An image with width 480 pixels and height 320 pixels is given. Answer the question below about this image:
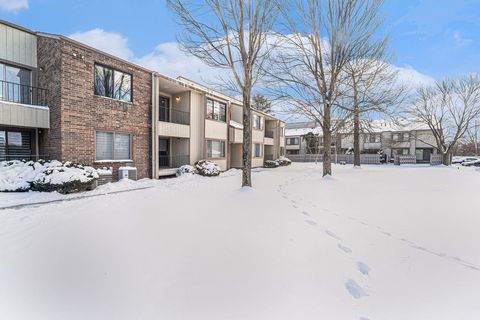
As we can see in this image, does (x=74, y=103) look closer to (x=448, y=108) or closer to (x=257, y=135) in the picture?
(x=257, y=135)

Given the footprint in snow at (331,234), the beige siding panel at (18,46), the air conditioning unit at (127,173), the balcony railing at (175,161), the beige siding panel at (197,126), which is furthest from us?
the beige siding panel at (197,126)

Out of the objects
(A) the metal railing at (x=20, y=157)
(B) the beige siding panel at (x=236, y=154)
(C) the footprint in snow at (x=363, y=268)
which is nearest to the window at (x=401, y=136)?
(B) the beige siding panel at (x=236, y=154)

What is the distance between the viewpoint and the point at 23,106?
29.5 feet

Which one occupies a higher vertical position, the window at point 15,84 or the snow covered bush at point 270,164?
the window at point 15,84

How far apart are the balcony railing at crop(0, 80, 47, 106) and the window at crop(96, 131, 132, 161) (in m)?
2.49

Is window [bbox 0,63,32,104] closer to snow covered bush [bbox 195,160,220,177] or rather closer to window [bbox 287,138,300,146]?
snow covered bush [bbox 195,160,220,177]

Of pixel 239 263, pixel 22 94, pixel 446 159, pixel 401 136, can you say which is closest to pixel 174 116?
pixel 22 94

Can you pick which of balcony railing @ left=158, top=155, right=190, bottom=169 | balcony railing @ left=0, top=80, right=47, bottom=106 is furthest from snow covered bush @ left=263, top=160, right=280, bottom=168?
balcony railing @ left=0, top=80, right=47, bottom=106

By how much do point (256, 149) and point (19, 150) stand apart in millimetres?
17539

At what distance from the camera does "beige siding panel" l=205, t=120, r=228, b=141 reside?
16.5 meters

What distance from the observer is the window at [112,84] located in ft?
35.4

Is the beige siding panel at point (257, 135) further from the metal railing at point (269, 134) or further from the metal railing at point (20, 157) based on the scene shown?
the metal railing at point (20, 157)

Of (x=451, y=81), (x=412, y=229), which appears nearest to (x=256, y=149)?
(x=412, y=229)

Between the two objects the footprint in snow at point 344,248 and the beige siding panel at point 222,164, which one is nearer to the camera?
the footprint in snow at point 344,248
